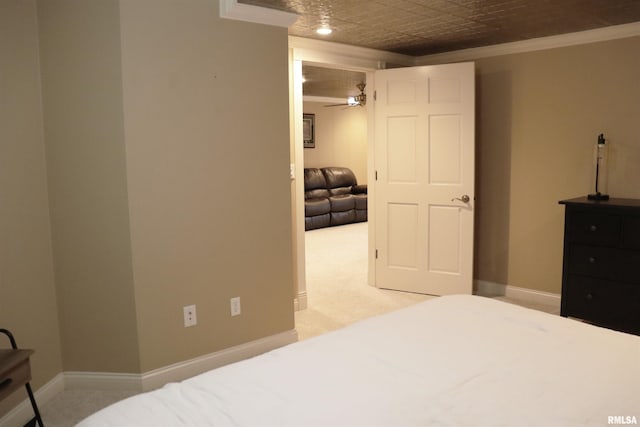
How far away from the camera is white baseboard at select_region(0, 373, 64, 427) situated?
7.93ft

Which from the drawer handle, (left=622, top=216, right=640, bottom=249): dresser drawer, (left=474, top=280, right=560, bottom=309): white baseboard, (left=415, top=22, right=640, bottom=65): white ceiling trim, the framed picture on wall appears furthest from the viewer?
the framed picture on wall

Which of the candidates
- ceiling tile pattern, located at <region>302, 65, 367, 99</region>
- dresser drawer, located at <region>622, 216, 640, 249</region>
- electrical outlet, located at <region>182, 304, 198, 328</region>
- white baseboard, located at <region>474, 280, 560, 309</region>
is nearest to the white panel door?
white baseboard, located at <region>474, 280, 560, 309</region>

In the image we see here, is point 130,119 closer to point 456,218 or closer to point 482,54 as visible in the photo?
point 456,218

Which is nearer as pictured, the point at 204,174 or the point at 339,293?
the point at 204,174

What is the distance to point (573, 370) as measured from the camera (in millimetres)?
1506

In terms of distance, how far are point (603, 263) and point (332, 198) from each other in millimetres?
5583

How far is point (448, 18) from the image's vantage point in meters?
3.44

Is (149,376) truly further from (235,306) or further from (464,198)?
(464,198)

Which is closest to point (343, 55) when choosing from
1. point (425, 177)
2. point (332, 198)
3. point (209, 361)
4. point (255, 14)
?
point (425, 177)

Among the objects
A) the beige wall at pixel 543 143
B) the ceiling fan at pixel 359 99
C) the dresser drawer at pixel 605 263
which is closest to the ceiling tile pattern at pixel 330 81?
the ceiling fan at pixel 359 99

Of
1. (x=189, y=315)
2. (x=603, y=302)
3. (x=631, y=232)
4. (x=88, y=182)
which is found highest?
(x=88, y=182)

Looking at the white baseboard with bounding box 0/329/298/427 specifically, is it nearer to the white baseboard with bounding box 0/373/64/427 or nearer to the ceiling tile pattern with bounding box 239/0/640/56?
the white baseboard with bounding box 0/373/64/427

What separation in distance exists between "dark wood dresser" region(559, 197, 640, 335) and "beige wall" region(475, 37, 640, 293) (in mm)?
486

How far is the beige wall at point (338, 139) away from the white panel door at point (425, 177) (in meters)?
4.72
